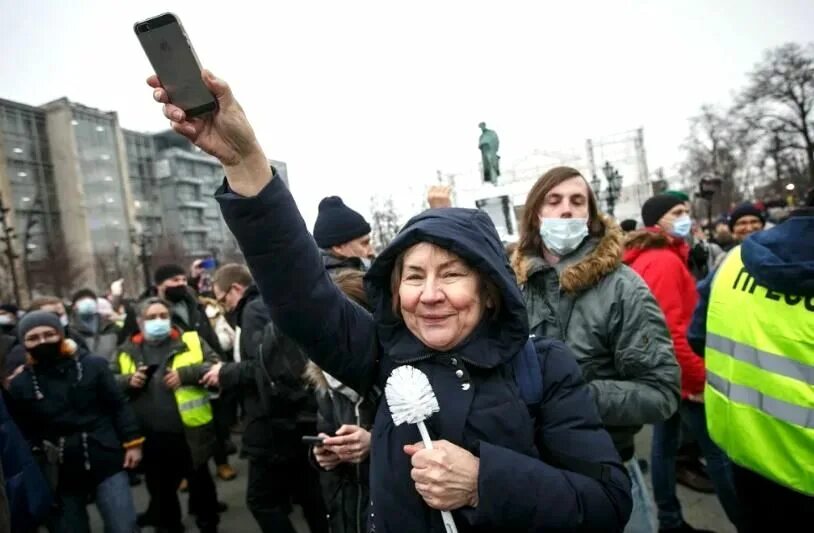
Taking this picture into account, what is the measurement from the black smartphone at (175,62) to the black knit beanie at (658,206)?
4.38 meters

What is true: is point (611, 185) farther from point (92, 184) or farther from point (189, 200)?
point (189, 200)

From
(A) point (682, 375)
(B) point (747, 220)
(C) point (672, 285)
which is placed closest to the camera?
(A) point (682, 375)

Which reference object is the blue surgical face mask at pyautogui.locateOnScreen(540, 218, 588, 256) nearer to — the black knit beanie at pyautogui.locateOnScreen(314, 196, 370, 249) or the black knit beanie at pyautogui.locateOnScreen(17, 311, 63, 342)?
the black knit beanie at pyautogui.locateOnScreen(314, 196, 370, 249)

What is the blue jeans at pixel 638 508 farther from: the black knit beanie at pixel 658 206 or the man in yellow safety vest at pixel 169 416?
the man in yellow safety vest at pixel 169 416

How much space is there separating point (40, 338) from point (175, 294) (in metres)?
2.07

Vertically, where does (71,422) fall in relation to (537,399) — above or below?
below

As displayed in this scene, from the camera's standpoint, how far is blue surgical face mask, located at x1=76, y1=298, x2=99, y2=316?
24.3 ft

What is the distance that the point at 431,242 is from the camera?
1.51 metres

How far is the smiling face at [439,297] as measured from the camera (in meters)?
1.49

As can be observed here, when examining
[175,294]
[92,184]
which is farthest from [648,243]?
[92,184]

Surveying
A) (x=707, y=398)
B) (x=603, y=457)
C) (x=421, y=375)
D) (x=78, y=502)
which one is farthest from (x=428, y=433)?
(x=78, y=502)

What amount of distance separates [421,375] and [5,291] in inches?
1560

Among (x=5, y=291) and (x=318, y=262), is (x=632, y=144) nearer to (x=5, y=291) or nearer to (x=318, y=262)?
(x=5, y=291)

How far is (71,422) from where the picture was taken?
370 centimetres
